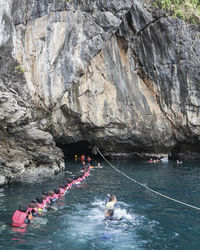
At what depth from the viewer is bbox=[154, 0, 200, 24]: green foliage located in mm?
24938

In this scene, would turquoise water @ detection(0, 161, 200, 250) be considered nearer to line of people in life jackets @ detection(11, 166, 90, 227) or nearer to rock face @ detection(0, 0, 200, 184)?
line of people in life jackets @ detection(11, 166, 90, 227)

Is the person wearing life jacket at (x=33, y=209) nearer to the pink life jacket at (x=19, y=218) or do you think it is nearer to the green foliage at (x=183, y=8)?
the pink life jacket at (x=19, y=218)

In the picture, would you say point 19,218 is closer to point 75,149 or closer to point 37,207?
point 37,207

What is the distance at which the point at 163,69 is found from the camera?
85.4ft

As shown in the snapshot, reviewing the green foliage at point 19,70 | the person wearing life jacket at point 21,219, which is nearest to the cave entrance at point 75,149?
the green foliage at point 19,70

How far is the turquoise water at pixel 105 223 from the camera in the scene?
8443mm

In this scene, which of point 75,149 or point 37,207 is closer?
point 37,207

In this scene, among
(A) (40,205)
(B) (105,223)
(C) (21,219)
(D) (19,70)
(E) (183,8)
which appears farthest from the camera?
(E) (183,8)

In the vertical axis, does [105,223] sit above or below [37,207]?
below

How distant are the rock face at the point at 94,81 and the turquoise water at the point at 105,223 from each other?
4.20 meters

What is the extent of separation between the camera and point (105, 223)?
1004 cm

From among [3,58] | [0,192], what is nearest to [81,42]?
[3,58]

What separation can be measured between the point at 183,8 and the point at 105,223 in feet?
77.0

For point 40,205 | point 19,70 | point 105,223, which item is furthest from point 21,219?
point 19,70
